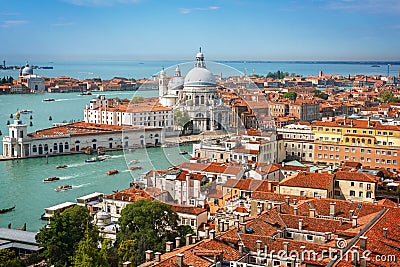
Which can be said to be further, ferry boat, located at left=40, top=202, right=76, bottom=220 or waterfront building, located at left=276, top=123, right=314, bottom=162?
waterfront building, located at left=276, top=123, right=314, bottom=162

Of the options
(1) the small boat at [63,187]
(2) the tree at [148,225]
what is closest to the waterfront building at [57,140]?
(1) the small boat at [63,187]

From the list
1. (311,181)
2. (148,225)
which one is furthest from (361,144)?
(148,225)

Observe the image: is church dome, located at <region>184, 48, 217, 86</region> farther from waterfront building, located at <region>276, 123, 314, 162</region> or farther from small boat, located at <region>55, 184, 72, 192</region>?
waterfront building, located at <region>276, 123, 314, 162</region>

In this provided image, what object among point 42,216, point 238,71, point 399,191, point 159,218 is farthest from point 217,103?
point 42,216

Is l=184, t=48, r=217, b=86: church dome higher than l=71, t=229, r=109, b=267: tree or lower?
higher

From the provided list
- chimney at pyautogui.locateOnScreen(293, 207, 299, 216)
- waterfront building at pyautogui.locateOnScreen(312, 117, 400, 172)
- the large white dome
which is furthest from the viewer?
waterfront building at pyautogui.locateOnScreen(312, 117, 400, 172)

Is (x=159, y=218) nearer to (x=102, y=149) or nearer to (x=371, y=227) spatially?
(x=371, y=227)

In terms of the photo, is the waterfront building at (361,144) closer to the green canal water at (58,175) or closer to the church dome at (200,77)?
the green canal water at (58,175)

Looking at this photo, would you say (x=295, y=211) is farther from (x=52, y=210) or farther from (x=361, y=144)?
(x=361, y=144)

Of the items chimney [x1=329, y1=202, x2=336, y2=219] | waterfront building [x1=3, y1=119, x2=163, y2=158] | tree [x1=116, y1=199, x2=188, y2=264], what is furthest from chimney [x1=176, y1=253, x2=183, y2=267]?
waterfront building [x1=3, y1=119, x2=163, y2=158]
